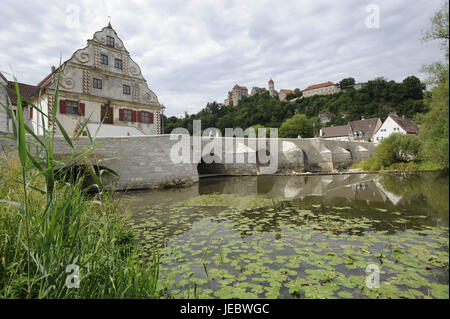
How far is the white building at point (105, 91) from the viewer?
14797mm

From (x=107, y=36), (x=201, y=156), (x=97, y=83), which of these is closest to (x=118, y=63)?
(x=107, y=36)

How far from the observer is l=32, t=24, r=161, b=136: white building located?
48.5ft

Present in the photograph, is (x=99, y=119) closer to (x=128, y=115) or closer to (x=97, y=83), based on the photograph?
(x=128, y=115)

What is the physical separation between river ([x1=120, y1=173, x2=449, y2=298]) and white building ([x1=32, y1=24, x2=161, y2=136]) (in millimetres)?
12800

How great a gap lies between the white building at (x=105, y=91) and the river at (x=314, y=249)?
12800 millimetres

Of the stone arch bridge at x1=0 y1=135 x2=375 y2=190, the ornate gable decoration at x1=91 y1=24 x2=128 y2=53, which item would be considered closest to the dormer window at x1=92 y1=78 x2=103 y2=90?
the ornate gable decoration at x1=91 y1=24 x2=128 y2=53

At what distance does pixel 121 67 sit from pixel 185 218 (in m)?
16.1

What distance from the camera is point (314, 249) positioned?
11.1 feet

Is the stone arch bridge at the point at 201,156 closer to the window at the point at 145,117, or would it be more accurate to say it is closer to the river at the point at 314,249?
the river at the point at 314,249

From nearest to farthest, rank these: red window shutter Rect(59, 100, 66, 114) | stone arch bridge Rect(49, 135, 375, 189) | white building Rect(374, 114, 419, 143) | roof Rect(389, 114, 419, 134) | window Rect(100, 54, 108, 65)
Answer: roof Rect(389, 114, 419, 134), white building Rect(374, 114, 419, 143), stone arch bridge Rect(49, 135, 375, 189), red window shutter Rect(59, 100, 66, 114), window Rect(100, 54, 108, 65)

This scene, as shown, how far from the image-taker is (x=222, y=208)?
22.1 ft

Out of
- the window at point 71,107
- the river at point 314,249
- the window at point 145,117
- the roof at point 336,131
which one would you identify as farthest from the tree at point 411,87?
the roof at point 336,131

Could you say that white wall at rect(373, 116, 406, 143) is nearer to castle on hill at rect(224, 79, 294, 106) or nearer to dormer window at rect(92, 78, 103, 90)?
dormer window at rect(92, 78, 103, 90)
